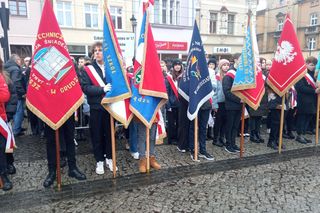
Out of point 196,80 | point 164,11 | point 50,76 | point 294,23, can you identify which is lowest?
point 196,80

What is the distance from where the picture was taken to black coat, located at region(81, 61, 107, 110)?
459 cm

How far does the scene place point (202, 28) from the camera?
2744 centimetres

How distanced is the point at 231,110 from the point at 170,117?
1.56 meters

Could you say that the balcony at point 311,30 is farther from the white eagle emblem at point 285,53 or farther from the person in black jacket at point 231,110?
the person in black jacket at point 231,110

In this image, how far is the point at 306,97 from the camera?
6836 mm

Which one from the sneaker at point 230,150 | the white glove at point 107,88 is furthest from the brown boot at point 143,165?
the sneaker at point 230,150

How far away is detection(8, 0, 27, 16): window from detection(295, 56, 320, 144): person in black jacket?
19.5 meters

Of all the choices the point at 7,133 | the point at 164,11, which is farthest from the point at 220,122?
the point at 164,11

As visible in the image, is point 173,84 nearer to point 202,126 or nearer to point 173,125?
point 173,125

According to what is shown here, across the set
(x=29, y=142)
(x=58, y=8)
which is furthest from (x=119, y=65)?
(x=58, y=8)

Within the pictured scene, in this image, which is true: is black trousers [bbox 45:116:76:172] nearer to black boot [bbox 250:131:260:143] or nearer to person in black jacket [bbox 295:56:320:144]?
black boot [bbox 250:131:260:143]

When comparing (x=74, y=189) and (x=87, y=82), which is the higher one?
(x=87, y=82)

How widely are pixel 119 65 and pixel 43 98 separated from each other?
125cm

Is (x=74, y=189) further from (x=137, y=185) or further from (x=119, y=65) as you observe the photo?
(x=119, y=65)
